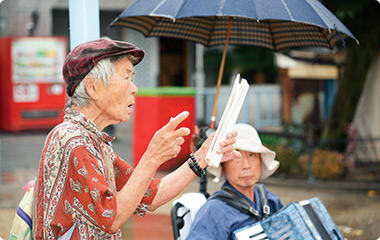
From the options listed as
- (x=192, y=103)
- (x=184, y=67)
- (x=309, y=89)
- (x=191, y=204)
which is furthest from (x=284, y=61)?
(x=191, y=204)

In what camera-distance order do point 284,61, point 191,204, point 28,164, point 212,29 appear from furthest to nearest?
point 284,61 → point 28,164 → point 212,29 → point 191,204

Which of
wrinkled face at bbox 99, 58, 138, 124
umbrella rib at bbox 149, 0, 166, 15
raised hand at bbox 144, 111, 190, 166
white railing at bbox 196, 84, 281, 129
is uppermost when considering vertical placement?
umbrella rib at bbox 149, 0, 166, 15

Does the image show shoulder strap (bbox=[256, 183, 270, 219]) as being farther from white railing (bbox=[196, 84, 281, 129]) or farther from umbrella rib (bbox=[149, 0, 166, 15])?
white railing (bbox=[196, 84, 281, 129])

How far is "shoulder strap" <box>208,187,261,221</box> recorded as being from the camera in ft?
9.89

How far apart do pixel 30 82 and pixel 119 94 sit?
11.8 metres

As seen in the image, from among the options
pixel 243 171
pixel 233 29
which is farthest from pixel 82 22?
pixel 233 29

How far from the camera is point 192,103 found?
925 cm

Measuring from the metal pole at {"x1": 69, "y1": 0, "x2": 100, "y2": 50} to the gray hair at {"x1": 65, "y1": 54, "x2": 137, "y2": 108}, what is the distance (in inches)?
27.1

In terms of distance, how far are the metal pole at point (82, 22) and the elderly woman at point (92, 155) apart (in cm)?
65

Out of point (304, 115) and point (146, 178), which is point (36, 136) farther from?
point (146, 178)

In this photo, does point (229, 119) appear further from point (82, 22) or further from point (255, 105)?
point (255, 105)

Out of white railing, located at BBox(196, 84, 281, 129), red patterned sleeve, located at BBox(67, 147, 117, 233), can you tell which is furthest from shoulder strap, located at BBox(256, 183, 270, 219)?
white railing, located at BBox(196, 84, 281, 129)

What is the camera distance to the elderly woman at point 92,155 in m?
1.84

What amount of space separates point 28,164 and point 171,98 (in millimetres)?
2864
